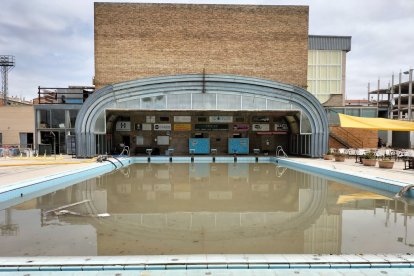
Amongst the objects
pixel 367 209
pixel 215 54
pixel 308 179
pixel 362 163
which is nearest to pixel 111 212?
pixel 367 209

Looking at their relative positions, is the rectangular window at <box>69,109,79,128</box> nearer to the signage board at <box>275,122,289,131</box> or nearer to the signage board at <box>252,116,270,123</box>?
the signage board at <box>252,116,270,123</box>

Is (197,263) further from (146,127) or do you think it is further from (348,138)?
(348,138)

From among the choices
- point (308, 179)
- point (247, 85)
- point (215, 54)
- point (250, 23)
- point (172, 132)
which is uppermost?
point (250, 23)

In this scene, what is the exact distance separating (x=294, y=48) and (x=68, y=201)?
1104 inches

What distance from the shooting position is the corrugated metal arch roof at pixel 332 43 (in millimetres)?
40341

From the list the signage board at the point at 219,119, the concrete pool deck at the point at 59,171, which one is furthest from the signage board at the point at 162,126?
the concrete pool deck at the point at 59,171

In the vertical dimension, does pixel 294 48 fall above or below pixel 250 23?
below

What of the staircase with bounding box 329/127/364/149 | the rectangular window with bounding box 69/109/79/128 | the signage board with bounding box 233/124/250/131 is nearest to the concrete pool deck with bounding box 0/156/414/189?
the rectangular window with bounding box 69/109/79/128

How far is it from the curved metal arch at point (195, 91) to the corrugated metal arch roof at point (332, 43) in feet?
67.5

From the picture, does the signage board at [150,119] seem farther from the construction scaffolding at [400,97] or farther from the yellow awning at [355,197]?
the construction scaffolding at [400,97]

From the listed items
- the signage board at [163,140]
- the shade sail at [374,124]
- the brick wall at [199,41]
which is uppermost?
the brick wall at [199,41]

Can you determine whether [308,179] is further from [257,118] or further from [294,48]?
[294,48]

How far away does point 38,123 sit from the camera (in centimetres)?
2572

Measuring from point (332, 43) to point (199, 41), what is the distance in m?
19.3
